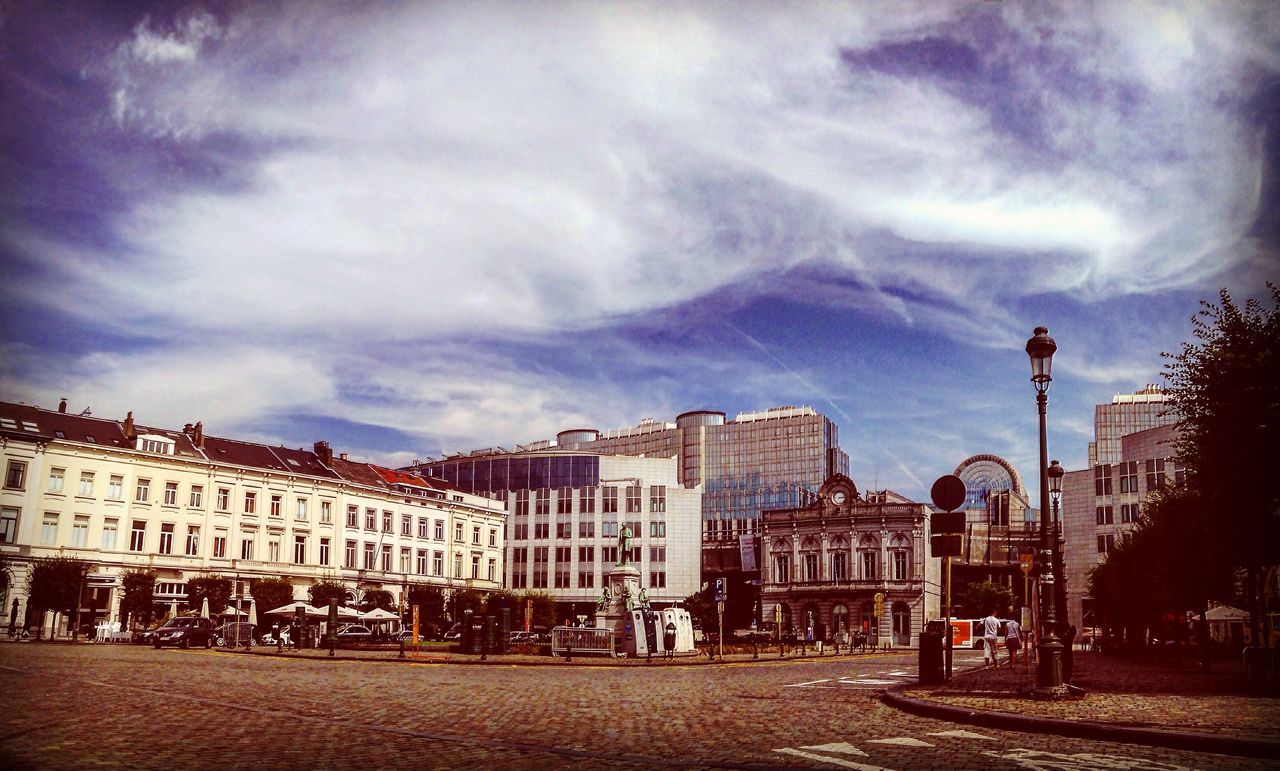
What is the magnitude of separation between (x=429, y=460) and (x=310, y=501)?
52408mm

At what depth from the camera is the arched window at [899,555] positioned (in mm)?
89562

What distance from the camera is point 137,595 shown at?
5781cm

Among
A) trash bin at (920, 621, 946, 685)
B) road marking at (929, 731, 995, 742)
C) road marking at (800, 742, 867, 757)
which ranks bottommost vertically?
road marking at (929, 731, 995, 742)

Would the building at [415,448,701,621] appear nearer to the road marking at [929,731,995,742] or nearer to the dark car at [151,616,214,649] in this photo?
the dark car at [151,616,214,649]

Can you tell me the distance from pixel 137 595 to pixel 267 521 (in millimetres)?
15781

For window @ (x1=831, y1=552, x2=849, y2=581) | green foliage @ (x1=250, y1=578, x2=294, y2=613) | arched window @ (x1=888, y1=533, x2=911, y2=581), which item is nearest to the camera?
green foliage @ (x1=250, y1=578, x2=294, y2=613)

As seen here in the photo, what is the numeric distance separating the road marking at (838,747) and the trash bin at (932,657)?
10999 mm

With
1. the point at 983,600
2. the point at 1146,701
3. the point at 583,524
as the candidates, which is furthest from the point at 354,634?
the point at 983,600

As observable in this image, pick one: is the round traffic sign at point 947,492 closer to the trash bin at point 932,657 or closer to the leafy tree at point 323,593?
the trash bin at point 932,657

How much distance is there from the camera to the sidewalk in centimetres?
1291

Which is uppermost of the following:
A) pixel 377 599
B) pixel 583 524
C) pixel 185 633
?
pixel 583 524

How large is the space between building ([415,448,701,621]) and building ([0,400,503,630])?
13558 millimetres

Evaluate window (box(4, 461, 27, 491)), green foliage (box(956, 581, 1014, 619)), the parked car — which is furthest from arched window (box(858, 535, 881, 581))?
window (box(4, 461, 27, 491))

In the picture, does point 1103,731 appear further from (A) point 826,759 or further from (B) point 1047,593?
(B) point 1047,593
